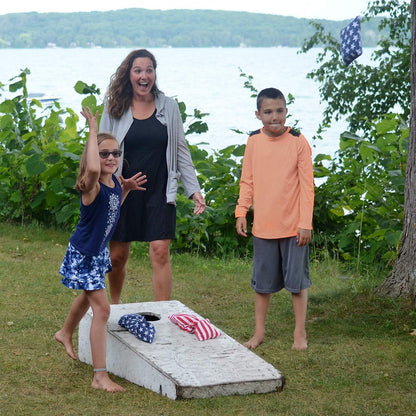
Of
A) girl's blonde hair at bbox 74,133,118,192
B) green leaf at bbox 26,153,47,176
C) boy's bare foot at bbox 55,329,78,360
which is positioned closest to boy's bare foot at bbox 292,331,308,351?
boy's bare foot at bbox 55,329,78,360

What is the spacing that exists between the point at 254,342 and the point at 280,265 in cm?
53

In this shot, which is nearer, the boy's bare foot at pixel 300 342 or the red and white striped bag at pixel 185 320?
the red and white striped bag at pixel 185 320

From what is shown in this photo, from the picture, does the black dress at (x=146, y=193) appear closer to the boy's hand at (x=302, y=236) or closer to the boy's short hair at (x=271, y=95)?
the boy's short hair at (x=271, y=95)

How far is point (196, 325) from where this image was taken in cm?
439

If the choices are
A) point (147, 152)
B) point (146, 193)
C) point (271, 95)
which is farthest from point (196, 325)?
point (271, 95)

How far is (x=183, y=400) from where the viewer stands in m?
3.79

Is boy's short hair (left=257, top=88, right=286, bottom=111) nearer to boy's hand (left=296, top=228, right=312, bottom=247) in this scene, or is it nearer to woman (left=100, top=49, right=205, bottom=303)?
woman (left=100, top=49, right=205, bottom=303)

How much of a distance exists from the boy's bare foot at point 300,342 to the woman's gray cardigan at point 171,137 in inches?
47.3

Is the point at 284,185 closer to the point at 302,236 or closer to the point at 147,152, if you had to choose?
the point at 302,236

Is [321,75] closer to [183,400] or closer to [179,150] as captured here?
[179,150]

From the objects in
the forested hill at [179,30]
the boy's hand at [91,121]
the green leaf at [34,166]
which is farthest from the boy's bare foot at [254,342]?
the forested hill at [179,30]

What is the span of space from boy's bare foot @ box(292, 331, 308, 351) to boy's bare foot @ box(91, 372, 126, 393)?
1.29 meters

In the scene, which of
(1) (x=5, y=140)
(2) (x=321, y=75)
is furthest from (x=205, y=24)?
(1) (x=5, y=140)

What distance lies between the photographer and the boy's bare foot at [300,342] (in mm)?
4791
